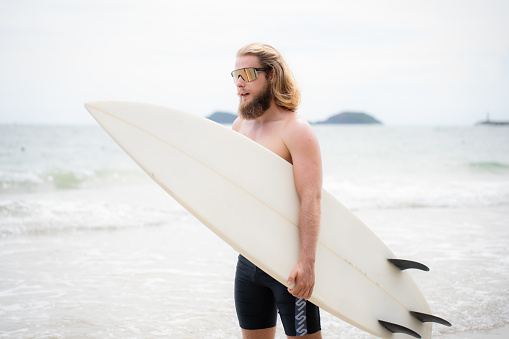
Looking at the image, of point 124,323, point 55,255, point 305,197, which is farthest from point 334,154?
point 305,197

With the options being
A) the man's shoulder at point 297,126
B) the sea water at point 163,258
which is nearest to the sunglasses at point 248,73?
the man's shoulder at point 297,126

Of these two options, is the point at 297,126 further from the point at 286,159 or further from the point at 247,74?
the point at 247,74

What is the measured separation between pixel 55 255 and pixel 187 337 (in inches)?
99.2

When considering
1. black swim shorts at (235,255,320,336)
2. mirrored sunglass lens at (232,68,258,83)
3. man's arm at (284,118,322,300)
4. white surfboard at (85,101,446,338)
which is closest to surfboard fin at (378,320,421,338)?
white surfboard at (85,101,446,338)

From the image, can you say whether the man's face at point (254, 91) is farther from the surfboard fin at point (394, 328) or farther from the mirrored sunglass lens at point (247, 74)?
the surfboard fin at point (394, 328)

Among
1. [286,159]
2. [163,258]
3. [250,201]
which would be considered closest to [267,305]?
[250,201]

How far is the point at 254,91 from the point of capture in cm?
173

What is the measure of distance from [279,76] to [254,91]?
0.11m

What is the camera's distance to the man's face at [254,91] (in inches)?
67.8

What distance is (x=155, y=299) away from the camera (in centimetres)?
367

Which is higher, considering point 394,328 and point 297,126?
point 297,126

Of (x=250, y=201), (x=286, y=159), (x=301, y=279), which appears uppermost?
(x=286, y=159)

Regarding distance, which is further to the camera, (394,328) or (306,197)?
(394,328)

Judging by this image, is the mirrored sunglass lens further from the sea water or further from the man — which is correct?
the sea water
